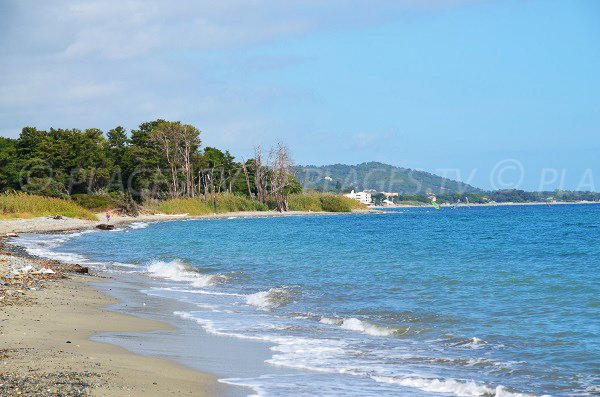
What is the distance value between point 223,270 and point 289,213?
64.0 metres

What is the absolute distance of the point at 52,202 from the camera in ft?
184

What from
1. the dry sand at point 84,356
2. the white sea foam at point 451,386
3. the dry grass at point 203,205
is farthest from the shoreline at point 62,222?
the white sea foam at point 451,386

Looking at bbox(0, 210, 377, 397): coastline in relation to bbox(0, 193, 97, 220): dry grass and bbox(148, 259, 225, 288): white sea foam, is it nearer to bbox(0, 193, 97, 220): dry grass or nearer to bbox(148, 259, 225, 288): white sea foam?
bbox(148, 259, 225, 288): white sea foam

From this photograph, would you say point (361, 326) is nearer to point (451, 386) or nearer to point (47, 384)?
point (451, 386)

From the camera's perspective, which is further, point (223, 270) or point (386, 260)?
point (386, 260)

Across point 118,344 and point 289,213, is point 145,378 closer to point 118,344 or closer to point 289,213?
point 118,344

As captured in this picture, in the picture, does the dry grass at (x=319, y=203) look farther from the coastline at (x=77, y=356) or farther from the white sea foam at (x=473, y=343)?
the white sea foam at (x=473, y=343)

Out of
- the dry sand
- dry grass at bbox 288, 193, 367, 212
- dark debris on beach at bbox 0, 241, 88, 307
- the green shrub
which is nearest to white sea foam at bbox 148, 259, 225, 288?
dark debris on beach at bbox 0, 241, 88, 307

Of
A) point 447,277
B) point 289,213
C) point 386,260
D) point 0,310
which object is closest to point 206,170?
point 289,213

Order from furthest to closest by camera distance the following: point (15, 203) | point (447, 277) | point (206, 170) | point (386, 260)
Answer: point (206, 170), point (15, 203), point (386, 260), point (447, 277)

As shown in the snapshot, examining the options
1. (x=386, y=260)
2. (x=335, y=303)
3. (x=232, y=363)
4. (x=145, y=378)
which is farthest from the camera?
(x=386, y=260)

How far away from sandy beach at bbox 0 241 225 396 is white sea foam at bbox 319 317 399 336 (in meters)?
3.16

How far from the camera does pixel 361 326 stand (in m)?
11.4

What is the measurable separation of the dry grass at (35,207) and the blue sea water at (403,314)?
2784 cm
